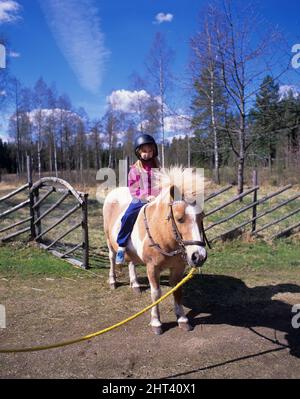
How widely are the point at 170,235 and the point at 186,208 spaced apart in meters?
0.45

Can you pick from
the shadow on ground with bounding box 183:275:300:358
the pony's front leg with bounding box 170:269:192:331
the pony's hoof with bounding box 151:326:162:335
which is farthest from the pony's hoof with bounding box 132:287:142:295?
the pony's hoof with bounding box 151:326:162:335

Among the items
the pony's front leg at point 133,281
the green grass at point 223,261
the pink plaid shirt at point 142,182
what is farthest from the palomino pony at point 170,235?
the green grass at point 223,261

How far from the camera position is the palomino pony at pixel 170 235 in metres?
3.38

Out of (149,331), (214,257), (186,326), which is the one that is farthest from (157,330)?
(214,257)

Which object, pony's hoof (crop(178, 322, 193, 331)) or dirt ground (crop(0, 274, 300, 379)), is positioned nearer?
dirt ground (crop(0, 274, 300, 379))

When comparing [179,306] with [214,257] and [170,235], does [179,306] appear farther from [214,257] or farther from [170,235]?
[214,257]

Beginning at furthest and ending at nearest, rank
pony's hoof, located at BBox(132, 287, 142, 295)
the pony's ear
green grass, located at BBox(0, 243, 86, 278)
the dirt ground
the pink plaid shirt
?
green grass, located at BBox(0, 243, 86, 278) < pony's hoof, located at BBox(132, 287, 142, 295) < the pink plaid shirt < the pony's ear < the dirt ground

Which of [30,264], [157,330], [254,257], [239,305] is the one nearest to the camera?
[157,330]

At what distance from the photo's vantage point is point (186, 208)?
11.3 feet

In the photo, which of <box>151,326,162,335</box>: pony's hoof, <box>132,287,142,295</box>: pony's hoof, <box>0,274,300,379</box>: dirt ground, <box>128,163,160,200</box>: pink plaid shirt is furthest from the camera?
Answer: <box>132,287,142,295</box>: pony's hoof

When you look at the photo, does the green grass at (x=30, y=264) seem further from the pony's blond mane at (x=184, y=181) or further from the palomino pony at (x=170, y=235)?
the pony's blond mane at (x=184, y=181)

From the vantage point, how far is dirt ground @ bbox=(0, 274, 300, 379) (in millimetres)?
3262

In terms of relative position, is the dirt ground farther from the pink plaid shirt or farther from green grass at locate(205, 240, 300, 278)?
the pink plaid shirt
